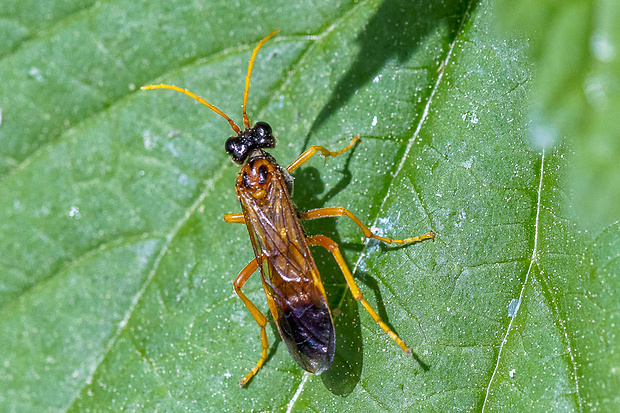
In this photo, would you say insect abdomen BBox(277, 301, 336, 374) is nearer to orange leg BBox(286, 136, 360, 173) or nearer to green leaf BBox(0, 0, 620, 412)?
green leaf BBox(0, 0, 620, 412)

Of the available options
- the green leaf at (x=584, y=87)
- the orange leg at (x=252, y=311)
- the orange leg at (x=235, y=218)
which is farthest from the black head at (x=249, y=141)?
the green leaf at (x=584, y=87)

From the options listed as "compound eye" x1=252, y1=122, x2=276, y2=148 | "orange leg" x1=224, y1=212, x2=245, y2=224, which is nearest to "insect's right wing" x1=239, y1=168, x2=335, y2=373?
"orange leg" x1=224, y1=212, x2=245, y2=224

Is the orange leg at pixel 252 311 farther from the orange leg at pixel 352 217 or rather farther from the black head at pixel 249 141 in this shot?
the black head at pixel 249 141

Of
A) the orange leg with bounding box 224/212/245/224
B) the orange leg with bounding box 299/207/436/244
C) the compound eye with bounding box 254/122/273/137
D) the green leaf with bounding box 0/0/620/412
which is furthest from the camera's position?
the orange leg with bounding box 224/212/245/224

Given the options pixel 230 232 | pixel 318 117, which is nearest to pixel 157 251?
pixel 230 232

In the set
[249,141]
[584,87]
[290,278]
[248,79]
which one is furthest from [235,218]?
[584,87]

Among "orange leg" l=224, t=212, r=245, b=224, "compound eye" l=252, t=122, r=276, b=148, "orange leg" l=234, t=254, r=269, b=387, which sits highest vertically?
"compound eye" l=252, t=122, r=276, b=148

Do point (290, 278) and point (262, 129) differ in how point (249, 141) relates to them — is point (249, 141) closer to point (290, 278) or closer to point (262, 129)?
point (262, 129)
